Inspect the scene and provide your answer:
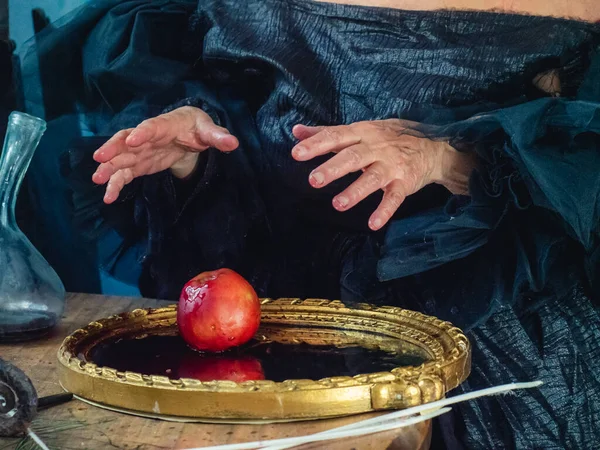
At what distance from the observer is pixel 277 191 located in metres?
0.85

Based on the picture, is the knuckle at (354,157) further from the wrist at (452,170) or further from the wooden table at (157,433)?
the wooden table at (157,433)

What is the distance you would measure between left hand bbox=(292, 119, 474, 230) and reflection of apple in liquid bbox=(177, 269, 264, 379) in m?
0.11

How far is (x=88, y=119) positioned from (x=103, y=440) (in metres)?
0.57

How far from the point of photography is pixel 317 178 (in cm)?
62

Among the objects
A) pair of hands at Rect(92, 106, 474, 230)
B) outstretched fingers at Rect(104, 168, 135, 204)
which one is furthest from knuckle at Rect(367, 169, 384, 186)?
outstretched fingers at Rect(104, 168, 135, 204)

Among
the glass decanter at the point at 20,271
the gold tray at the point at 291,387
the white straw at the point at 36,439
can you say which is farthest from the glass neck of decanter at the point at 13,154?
the white straw at the point at 36,439

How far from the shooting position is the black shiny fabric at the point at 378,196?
66cm

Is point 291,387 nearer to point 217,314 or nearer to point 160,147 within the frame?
point 217,314

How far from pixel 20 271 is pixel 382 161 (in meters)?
0.38

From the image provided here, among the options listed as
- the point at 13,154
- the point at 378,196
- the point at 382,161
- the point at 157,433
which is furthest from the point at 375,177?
the point at 13,154

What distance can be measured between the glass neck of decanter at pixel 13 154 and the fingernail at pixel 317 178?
32cm

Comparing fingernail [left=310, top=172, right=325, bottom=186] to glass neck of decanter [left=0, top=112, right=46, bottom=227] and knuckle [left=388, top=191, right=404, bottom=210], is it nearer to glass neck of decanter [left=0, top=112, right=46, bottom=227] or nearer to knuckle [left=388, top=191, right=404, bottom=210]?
knuckle [left=388, top=191, right=404, bottom=210]

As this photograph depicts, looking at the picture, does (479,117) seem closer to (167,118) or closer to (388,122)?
(388,122)

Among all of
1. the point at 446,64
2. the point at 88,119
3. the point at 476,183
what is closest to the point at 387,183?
the point at 476,183
